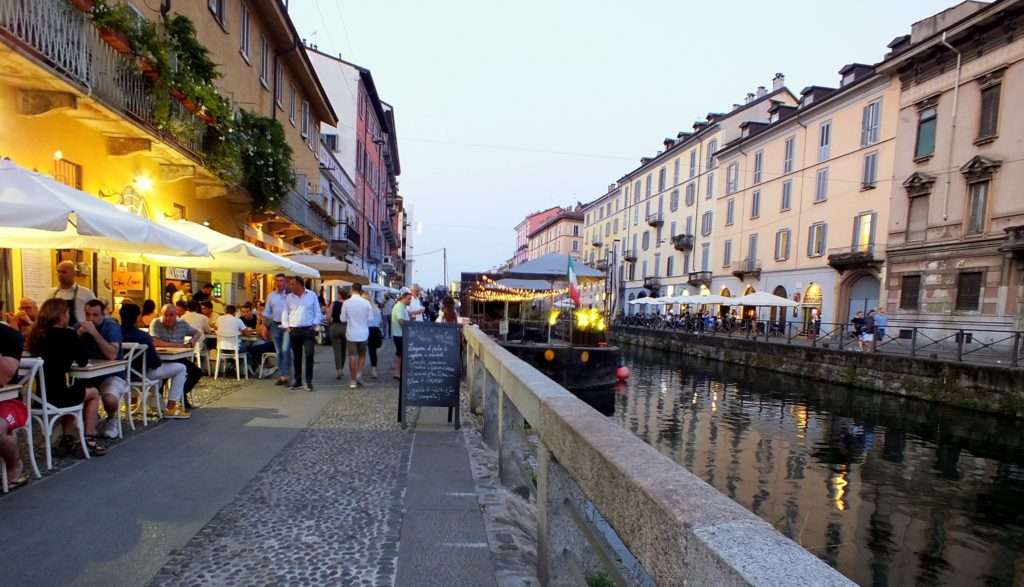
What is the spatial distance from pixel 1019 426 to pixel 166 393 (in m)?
17.6

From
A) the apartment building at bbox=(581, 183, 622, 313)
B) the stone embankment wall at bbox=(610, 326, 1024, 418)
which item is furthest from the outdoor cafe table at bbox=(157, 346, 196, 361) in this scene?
the apartment building at bbox=(581, 183, 622, 313)

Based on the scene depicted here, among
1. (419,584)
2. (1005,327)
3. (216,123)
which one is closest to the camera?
(419,584)

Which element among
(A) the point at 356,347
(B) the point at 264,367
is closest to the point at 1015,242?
(A) the point at 356,347

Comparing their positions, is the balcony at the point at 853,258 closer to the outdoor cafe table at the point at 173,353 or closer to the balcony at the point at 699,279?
the balcony at the point at 699,279

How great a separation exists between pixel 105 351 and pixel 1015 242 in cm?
2478

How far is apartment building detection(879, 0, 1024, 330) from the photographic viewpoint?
1984 cm

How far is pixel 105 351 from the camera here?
4836mm

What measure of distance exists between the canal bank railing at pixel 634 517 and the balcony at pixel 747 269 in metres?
35.0

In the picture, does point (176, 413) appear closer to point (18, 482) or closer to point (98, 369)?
point (98, 369)

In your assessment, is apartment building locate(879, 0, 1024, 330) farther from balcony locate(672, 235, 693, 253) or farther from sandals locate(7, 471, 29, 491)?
sandals locate(7, 471, 29, 491)

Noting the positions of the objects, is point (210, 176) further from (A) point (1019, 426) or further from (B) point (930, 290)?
(B) point (930, 290)

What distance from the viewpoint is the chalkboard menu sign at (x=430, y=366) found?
19.7 feet

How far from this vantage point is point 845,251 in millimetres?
27891

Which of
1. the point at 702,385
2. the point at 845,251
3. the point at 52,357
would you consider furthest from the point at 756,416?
the point at 845,251
